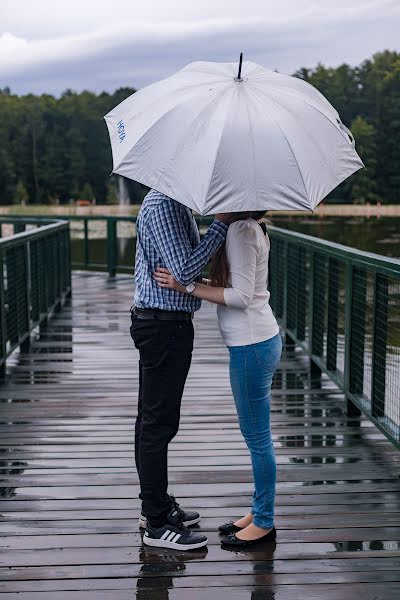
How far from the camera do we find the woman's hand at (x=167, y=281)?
3.07 metres

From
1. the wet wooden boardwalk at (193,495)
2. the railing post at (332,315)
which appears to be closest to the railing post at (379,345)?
the wet wooden boardwalk at (193,495)

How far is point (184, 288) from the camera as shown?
309 cm

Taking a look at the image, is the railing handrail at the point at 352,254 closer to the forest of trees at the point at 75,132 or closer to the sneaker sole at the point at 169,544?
the sneaker sole at the point at 169,544

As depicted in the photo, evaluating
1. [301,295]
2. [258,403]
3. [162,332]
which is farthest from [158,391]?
[301,295]

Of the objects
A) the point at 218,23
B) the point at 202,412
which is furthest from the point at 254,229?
the point at 218,23

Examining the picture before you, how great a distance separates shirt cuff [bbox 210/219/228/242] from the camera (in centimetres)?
306

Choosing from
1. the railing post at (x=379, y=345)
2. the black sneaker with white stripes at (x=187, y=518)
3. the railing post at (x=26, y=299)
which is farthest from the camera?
the railing post at (x=26, y=299)

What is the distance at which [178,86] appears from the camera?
9.94 ft

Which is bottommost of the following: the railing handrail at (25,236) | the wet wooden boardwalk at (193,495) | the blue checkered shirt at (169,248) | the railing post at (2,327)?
the wet wooden boardwalk at (193,495)

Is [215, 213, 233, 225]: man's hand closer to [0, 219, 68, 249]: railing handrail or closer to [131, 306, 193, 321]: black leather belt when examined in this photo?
[131, 306, 193, 321]: black leather belt

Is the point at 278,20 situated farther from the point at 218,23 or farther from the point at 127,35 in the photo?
the point at 127,35

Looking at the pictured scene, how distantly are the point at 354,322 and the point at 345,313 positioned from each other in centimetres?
13

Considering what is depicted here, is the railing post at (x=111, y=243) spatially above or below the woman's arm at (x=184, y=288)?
below

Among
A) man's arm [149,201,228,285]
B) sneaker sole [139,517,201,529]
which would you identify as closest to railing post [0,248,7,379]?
sneaker sole [139,517,201,529]
